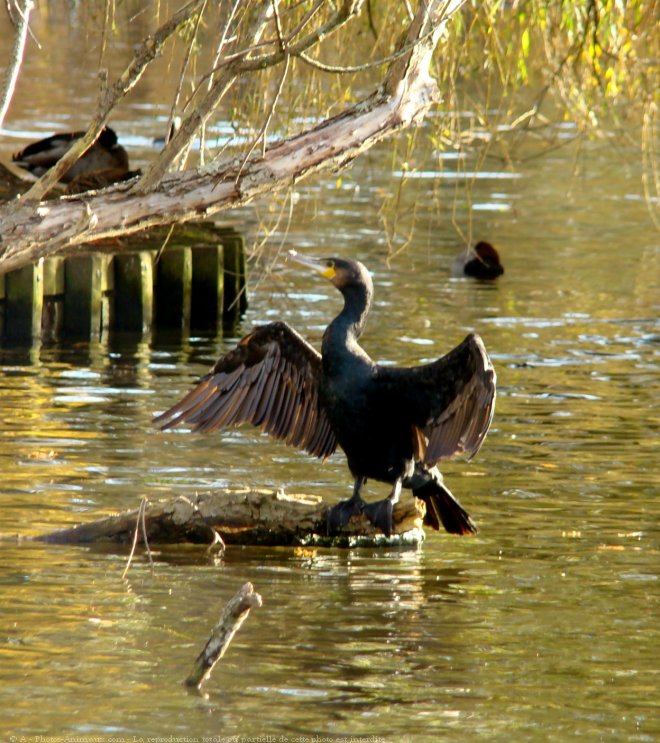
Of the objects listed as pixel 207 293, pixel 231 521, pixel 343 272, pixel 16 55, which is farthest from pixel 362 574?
pixel 207 293

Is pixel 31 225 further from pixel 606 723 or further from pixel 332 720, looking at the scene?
pixel 606 723

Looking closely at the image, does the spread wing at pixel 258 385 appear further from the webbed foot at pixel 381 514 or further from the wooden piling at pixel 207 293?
the wooden piling at pixel 207 293

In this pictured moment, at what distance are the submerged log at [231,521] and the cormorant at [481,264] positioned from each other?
7.50m

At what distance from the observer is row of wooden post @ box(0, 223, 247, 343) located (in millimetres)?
11320

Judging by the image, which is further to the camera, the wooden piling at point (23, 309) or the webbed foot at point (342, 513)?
the wooden piling at point (23, 309)

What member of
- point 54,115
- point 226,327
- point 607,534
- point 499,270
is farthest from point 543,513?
point 54,115

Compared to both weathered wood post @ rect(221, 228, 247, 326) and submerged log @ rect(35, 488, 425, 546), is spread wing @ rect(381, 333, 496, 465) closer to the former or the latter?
submerged log @ rect(35, 488, 425, 546)

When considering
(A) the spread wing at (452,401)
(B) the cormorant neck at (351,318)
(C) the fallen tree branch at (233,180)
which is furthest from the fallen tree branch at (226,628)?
(B) the cormorant neck at (351,318)

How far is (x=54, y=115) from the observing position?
77.2 feet

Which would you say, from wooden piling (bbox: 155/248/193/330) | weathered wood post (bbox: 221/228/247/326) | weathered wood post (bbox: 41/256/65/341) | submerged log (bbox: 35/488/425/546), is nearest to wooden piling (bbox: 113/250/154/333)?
wooden piling (bbox: 155/248/193/330)

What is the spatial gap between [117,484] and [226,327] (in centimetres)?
456

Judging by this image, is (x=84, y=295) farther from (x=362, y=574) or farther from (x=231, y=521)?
(x=362, y=574)

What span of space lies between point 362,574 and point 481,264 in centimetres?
802

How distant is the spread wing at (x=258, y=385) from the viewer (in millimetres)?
7066
